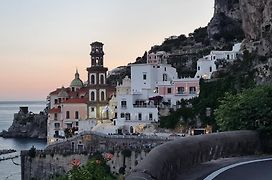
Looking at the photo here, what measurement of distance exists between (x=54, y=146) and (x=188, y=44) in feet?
163

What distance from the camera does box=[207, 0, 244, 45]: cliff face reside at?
90062 mm

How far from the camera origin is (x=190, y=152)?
13242 millimetres

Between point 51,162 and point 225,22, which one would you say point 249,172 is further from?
point 225,22

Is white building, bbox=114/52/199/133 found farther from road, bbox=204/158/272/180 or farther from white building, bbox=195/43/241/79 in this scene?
road, bbox=204/158/272/180

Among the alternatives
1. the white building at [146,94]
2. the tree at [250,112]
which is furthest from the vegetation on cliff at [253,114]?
the white building at [146,94]

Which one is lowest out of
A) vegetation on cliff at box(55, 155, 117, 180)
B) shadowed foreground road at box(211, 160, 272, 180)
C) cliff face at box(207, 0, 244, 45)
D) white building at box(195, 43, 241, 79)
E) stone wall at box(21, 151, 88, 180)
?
stone wall at box(21, 151, 88, 180)

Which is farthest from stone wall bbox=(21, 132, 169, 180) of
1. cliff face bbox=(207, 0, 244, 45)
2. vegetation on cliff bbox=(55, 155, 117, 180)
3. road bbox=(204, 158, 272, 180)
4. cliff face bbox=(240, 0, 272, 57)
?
cliff face bbox=(207, 0, 244, 45)

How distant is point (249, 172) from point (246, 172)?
0.07 m

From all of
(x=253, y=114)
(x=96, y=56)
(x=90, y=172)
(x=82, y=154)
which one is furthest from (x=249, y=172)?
(x=96, y=56)

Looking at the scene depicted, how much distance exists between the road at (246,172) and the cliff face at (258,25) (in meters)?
38.5

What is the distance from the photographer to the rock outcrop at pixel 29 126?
10524 centimetres

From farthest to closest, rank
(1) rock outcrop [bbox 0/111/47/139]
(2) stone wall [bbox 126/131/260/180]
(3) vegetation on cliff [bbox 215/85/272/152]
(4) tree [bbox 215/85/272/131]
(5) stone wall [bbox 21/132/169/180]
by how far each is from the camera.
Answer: (1) rock outcrop [bbox 0/111/47/139], (5) stone wall [bbox 21/132/169/180], (4) tree [bbox 215/85/272/131], (3) vegetation on cliff [bbox 215/85/272/152], (2) stone wall [bbox 126/131/260/180]

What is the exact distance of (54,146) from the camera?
54438 millimetres

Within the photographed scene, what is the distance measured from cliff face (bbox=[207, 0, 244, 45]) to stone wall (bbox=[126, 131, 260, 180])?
241 ft
